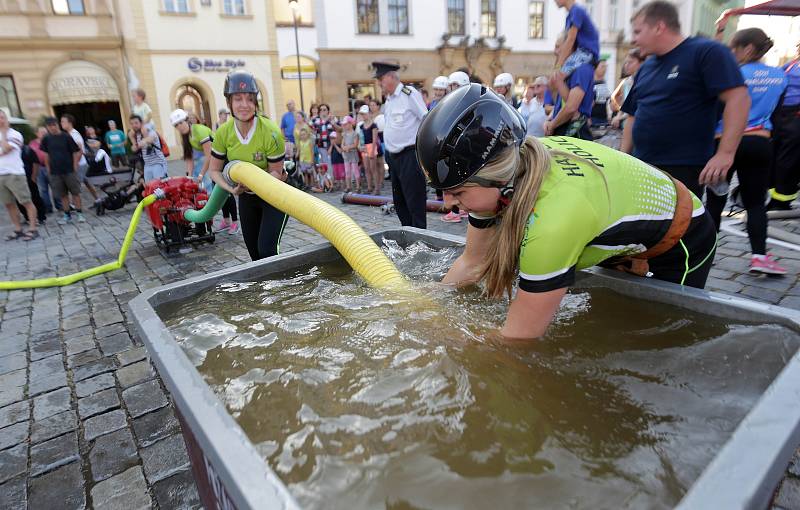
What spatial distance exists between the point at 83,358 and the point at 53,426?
3.03 ft

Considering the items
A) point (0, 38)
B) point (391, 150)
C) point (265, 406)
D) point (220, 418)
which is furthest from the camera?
point (0, 38)

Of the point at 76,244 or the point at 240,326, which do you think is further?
the point at 76,244

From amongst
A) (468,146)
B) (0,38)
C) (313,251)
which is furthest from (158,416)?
(0,38)

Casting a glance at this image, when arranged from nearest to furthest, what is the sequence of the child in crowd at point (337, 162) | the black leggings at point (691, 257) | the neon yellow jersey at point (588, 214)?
the neon yellow jersey at point (588, 214), the black leggings at point (691, 257), the child in crowd at point (337, 162)

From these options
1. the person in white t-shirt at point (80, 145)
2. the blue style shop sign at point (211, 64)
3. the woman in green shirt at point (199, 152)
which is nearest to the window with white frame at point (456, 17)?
the blue style shop sign at point (211, 64)

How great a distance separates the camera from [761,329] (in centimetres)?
181

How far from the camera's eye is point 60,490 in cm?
229

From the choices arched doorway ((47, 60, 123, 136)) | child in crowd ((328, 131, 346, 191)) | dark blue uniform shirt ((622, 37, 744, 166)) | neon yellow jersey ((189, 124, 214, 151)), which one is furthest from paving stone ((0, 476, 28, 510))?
arched doorway ((47, 60, 123, 136))

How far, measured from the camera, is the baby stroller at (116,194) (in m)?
10.6

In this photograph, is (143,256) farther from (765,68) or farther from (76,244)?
(765,68)

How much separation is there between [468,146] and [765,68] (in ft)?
14.7

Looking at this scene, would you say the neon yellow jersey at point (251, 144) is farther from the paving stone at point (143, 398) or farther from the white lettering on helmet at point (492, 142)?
the white lettering on helmet at point (492, 142)

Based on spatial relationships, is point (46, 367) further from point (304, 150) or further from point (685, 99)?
point (304, 150)

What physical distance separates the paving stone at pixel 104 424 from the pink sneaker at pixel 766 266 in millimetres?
4862
